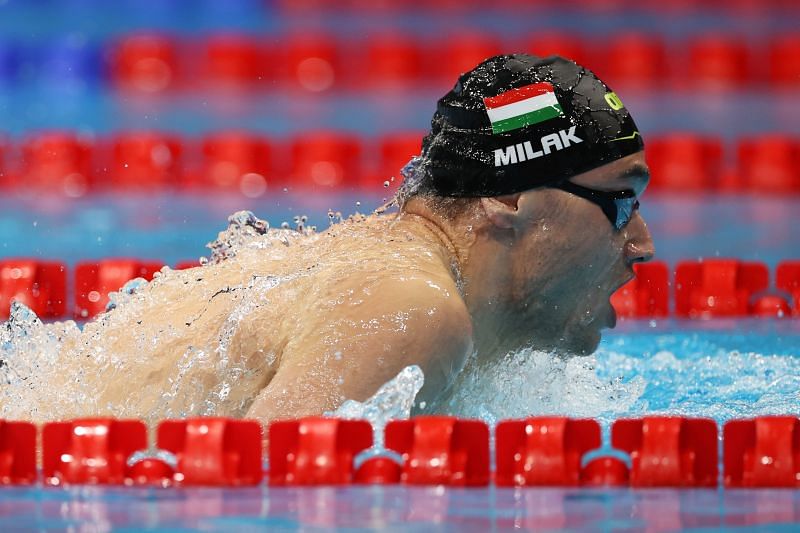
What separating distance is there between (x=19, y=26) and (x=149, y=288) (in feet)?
21.1

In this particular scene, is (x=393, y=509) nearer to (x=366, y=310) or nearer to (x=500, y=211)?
(x=366, y=310)

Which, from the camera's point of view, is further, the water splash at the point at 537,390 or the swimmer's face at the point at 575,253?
the water splash at the point at 537,390

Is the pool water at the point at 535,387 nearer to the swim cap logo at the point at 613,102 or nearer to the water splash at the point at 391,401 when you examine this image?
the water splash at the point at 391,401

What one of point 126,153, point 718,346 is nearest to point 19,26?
point 126,153

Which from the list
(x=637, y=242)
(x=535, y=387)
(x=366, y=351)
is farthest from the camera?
(x=535, y=387)

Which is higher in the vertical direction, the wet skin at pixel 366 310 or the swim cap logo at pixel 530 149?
the swim cap logo at pixel 530 149

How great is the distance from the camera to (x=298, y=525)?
1987 mm

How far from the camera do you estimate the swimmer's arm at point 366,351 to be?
2.06 meters

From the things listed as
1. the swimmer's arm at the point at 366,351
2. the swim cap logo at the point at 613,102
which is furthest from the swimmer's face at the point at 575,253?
the swimmer's arm at the point at 366,351

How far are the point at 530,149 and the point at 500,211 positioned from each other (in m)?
0.14

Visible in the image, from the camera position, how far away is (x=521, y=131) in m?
2.42

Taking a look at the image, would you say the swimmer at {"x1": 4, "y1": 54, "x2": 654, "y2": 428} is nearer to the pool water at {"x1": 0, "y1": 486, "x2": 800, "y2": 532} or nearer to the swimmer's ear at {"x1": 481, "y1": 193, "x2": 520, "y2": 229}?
the swimmer's ear at {"x1": 481, "y1": 193, "x2": 520, "y2": 229}

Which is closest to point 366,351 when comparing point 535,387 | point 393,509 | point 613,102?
point 393,509

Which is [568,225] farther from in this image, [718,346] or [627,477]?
[718,346]
